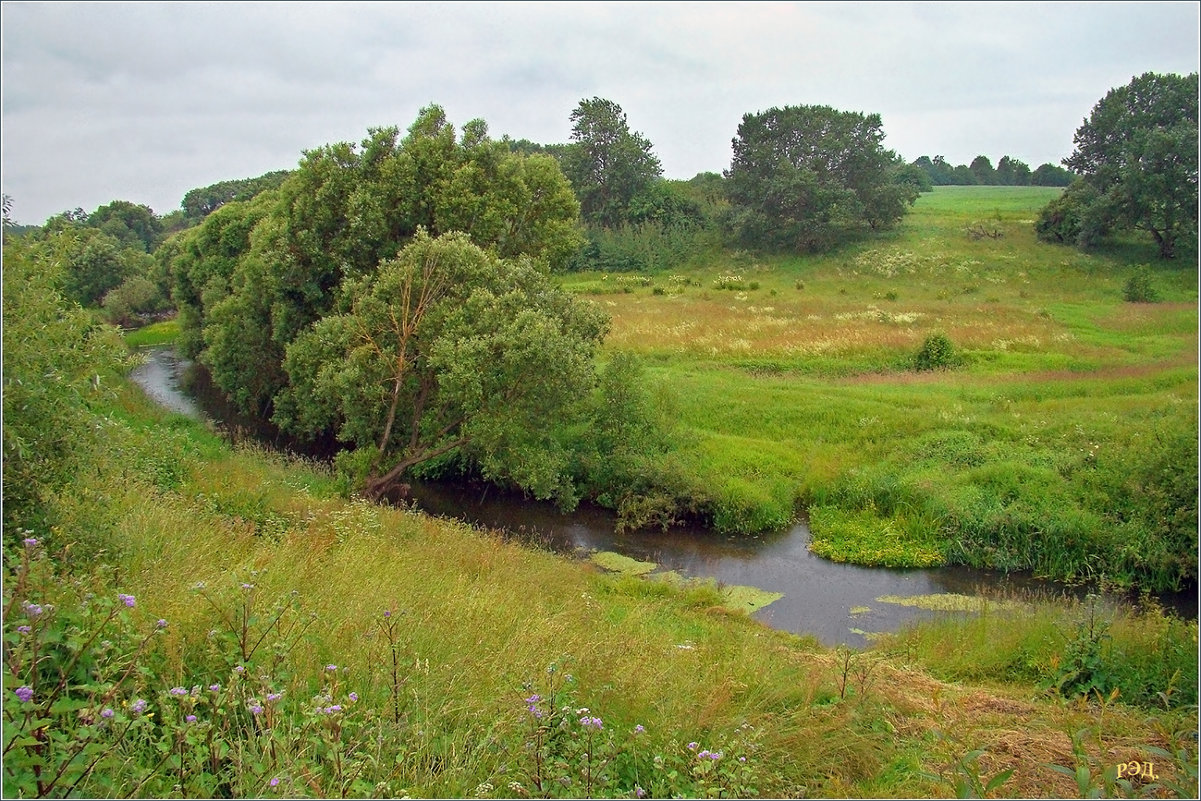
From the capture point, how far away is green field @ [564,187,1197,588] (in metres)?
11.7

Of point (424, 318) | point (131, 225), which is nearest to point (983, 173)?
point (424, 318)

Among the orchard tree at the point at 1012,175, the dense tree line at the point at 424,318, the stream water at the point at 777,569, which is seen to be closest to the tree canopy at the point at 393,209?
the dense tree line at the point at 424,318

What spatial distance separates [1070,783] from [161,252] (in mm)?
42826

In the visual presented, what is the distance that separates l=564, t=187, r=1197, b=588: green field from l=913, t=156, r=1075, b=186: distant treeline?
2.65 ft

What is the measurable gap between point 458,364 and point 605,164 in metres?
46.6

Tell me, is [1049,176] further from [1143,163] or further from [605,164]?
[605,164]

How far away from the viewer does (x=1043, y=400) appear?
1708cm

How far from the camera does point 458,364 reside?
46.9ft

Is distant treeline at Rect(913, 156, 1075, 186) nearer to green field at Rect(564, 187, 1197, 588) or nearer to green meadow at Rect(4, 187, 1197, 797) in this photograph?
green field at Rect(564, 187, 1197, 588)

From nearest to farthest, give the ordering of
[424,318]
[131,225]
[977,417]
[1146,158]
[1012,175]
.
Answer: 1. [1146,158]
2. [424,318]
3. [977,417]
4. [1012,175]
5. [131,225]

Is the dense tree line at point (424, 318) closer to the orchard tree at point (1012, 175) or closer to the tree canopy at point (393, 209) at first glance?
the tree canopy at point (393, 209)

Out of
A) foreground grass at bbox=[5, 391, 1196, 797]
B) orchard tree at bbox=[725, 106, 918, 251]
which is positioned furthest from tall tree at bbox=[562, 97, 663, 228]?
foreground grass at bbox=[5, 391, 1196, 797]

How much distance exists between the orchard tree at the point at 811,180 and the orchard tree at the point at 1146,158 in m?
Result: 31.5

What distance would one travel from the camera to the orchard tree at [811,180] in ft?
156
